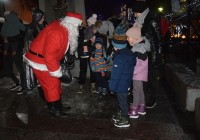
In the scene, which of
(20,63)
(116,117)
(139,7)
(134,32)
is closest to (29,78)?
(20,63)

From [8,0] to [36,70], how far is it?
8.96m

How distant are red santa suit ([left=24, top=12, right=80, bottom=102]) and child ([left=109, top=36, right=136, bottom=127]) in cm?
94

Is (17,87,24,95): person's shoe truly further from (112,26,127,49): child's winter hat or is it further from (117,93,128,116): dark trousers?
(112,26,127,49): child's winter hat

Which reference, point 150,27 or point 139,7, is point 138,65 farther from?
point 139,7

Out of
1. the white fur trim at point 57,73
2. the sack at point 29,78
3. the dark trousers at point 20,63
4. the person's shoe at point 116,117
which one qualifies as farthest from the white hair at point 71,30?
the dark trousers at point 20,63

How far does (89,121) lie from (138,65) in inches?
53.1

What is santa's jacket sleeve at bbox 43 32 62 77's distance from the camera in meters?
4.35

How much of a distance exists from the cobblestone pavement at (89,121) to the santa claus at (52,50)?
0.52 metres

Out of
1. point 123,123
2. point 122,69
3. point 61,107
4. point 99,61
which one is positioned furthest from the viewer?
point 99,61

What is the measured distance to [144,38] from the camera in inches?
186

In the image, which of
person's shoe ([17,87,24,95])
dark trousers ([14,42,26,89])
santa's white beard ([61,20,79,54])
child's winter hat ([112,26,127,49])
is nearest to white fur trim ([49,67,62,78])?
santa's white beard ([61,20,79,54])

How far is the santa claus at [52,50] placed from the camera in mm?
4383

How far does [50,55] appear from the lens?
4.35 meters

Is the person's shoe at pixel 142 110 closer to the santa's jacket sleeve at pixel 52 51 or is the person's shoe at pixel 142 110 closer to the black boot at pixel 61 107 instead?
the black boot at pixel 61 107
